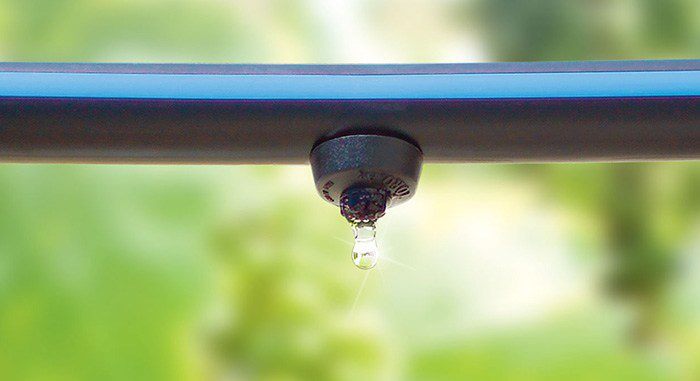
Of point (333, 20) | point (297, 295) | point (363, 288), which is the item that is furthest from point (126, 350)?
→ point (333, 20)

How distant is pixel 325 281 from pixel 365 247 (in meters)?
1.03

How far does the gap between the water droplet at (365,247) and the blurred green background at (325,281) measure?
3.18 ft

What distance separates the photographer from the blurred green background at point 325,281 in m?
1.39

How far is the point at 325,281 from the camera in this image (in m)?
1.43

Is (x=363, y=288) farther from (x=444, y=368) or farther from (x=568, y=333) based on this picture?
(x=568, y=333)

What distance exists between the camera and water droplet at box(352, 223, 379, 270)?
1.27 feet

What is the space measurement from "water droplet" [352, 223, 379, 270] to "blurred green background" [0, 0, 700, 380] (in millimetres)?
969

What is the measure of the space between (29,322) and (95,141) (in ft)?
3.91

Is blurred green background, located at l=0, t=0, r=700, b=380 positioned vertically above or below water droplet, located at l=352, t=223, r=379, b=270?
above

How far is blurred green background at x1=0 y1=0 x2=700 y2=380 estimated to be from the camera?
1.39m

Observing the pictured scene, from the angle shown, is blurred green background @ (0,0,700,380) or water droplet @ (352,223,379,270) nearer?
water droplet @ (352,223,379,270)

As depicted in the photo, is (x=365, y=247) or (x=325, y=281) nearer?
(x=365, y=247)

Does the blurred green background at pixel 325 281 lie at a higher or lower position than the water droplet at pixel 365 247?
higher

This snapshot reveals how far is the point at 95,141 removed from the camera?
1.15ft
